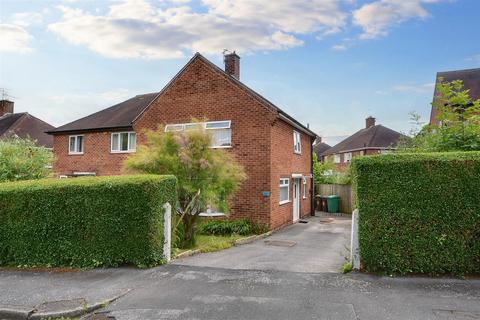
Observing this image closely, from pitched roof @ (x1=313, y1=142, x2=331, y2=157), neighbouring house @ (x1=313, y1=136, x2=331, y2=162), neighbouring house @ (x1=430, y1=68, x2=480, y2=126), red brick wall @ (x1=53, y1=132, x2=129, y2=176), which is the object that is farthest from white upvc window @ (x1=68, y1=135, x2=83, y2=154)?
pitched roof @ (x1=313, y1=142, x2=331, y2=157)

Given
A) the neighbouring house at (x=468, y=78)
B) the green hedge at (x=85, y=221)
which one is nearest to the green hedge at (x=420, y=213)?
the green hedge at (x=85, y=221)

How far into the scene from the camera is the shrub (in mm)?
13625

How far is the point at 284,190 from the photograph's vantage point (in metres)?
16.6

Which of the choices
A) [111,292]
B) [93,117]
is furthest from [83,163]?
[111,292]

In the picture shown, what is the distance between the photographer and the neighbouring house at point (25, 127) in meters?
29.3

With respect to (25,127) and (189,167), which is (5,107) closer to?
(25,127)

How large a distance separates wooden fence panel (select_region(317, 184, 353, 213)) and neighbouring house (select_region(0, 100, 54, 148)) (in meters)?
23.1

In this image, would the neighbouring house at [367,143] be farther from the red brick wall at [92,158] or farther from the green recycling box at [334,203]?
the red brick wall at [92,158]

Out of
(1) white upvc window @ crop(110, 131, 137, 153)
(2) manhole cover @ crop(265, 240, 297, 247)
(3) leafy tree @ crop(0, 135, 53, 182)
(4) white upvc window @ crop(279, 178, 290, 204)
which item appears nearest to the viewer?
(2) manhole cover @ crop(265, 240, 297, 247)

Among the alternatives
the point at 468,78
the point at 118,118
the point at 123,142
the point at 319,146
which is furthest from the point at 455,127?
the point at 319,146

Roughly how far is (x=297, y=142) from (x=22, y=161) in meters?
13.1

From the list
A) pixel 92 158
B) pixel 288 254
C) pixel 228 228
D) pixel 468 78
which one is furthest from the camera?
pixel 468 78

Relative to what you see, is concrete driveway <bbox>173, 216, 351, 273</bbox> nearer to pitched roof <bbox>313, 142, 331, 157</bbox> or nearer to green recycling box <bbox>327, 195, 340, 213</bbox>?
green recycling box <bbox>327, 195, 340, 213</bbox>

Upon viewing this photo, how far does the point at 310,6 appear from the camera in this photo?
10.7m
